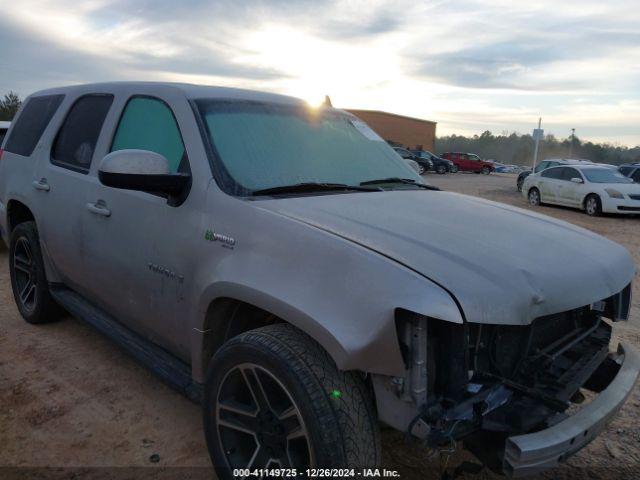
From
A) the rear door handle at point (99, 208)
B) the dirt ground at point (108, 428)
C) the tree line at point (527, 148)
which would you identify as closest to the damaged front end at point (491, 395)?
the dirt ground at point (108, 428)

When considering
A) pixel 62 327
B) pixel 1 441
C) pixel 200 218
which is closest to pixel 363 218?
pixel 200 218

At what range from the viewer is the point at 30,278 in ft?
14.5

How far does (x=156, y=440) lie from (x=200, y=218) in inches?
51.2

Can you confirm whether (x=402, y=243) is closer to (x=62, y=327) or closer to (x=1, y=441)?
(x=1, y=441)

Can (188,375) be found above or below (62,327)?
above

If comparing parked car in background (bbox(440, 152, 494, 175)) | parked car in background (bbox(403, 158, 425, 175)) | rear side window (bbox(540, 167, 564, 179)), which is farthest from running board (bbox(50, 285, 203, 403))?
parked car in background (bbox(440, 152, 494, 175))

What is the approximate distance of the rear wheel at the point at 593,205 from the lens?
587 inches

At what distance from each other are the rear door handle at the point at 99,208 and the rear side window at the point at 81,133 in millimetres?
339

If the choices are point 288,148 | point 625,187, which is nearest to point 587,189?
point 625,187

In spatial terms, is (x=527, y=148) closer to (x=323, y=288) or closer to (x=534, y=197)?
(x=534, y=197)

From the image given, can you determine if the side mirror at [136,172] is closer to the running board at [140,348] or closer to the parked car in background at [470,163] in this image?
the running board at [140,348]

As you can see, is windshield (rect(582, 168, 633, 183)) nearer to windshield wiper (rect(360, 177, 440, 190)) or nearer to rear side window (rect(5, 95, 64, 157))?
windshield wiper (rect(360, 177, 440, 190))

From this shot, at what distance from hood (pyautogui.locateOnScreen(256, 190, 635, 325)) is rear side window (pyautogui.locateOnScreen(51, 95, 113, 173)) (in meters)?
1.79

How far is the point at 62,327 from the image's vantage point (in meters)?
4.52
